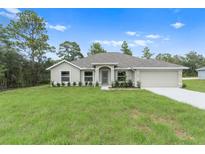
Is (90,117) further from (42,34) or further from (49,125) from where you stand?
(42,34)

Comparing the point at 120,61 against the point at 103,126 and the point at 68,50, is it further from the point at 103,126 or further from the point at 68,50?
the point at 68,50

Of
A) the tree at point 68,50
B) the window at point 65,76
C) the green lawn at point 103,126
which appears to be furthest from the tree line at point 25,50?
the green lawn at point 103,126

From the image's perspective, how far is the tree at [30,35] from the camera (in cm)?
2823

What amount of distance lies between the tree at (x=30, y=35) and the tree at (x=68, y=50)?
34.7ft

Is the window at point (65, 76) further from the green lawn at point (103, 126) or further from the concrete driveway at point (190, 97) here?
the green lawn at point (103, 126)

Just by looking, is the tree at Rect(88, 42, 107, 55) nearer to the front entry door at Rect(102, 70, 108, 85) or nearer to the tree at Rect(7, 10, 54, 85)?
the tree at Rect(7, 10, 54, 85)

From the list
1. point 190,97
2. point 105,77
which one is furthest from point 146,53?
point 190,97

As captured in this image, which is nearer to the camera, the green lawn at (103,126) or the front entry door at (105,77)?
the green lawn at (103,126)

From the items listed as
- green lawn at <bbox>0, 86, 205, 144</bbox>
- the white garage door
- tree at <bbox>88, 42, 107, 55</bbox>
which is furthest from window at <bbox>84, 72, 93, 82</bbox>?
tree at <bbox>88, 42, 107, 55</bbox>

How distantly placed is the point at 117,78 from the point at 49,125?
16.1 m

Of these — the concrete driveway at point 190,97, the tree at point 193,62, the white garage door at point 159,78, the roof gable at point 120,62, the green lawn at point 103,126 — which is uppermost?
the tree at point 193,62

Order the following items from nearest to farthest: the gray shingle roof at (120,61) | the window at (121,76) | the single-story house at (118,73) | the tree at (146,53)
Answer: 1. the single-story house at (118,73)
2. the gray shingle roof at (120,61)
3. the window at (121,76)
4. the tree at (146,53)

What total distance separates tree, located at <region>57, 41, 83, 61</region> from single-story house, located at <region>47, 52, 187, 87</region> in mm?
20018

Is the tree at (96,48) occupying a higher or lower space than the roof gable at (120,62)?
higher
